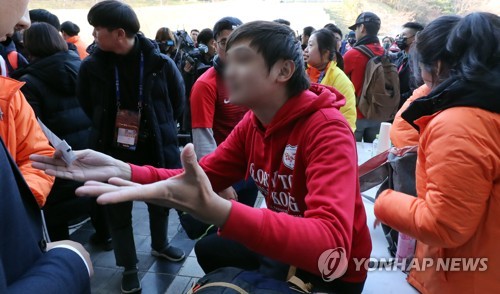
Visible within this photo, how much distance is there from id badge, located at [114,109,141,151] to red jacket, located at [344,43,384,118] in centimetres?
290

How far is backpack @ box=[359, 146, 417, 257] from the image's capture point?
173 centimetres

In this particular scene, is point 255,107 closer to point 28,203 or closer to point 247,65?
point 247,65

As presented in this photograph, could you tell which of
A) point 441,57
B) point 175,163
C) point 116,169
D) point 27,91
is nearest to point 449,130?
point 441,57

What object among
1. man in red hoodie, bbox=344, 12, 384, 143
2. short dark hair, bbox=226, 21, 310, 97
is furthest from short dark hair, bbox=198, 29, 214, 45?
short dark hair, bbox=226, 21, 310, 97

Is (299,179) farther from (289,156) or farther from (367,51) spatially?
(367,51)

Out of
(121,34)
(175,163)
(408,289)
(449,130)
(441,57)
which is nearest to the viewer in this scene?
(449,130)

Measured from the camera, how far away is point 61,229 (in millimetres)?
2832

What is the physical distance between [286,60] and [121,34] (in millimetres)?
1438

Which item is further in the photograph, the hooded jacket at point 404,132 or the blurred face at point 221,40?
the blurred face at point 221,40

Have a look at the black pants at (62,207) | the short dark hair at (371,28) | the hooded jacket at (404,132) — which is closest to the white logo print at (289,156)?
the hooded jacket at (404,132)

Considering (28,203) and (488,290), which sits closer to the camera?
(28,203)

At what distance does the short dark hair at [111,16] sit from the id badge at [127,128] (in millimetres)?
549

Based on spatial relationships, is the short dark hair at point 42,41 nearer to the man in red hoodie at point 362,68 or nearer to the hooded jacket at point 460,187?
the hooded jacket at point 460,187

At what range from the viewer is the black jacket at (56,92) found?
2604 mm
